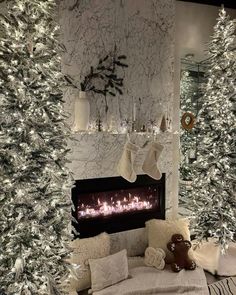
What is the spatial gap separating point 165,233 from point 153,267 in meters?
0.46

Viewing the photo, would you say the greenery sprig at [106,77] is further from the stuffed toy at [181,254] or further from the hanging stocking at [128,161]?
the stuffed toy at [181,254]

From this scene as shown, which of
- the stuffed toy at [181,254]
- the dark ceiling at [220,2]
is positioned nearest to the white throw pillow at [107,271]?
the stuffed toy at [181,254]

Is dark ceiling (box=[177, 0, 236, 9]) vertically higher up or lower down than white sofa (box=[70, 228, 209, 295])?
higher up

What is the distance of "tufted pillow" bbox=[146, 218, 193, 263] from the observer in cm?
436

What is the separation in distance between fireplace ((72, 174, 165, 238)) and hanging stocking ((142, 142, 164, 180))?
1.16ft

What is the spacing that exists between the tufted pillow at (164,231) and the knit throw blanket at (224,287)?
476mm

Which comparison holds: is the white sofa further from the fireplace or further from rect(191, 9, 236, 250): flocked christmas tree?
rect(191, 9, 236, 250): flocked christmas tree

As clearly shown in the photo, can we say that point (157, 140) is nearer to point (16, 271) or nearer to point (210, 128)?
point (210, 128)

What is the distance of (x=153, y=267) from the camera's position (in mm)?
4176

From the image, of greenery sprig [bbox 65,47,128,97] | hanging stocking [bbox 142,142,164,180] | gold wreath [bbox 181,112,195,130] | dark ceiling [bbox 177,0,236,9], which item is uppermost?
dark ceiling [bbox 177,0,236,9]

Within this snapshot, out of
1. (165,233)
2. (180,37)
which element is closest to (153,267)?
(165,233)

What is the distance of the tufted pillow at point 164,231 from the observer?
4.36 m

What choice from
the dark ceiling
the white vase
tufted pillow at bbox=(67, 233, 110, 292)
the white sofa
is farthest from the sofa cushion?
the dark ceiling

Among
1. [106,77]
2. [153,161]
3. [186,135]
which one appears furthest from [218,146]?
[106,77]
